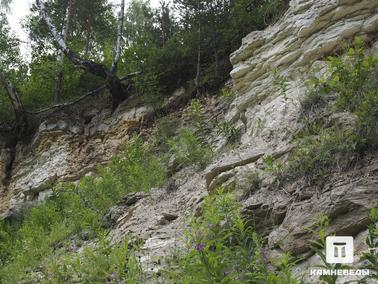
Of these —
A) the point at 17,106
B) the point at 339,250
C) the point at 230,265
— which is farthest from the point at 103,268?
the point at 17,106

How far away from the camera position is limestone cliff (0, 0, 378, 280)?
4.06m

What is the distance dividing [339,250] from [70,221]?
22.6ft

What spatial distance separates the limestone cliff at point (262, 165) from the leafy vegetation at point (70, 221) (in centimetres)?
70

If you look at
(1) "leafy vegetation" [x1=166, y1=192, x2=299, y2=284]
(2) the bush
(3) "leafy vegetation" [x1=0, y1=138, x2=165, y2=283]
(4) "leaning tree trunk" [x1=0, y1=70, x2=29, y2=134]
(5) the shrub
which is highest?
(4) "leaning tree trunk" [x1=0, y1=70, x2=29, y2=134]

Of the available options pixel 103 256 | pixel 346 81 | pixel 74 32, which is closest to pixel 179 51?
pixel 346 81

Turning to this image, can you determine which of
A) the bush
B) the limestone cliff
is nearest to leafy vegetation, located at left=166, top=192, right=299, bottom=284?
the limestone cliff

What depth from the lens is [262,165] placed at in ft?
18.9

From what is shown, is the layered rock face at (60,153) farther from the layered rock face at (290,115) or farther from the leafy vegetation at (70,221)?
the layered rock face at (290,115)

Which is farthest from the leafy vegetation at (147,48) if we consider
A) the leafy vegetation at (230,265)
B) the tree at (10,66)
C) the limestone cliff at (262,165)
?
the leafy vegetation at (230,265)

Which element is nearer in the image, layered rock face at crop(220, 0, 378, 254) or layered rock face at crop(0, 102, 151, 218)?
layered rock face at crop(220, 0, 378, 254)

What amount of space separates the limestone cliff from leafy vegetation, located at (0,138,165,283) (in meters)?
0.70

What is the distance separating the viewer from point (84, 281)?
4.80 m

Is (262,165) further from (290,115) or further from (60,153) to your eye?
(60,153)

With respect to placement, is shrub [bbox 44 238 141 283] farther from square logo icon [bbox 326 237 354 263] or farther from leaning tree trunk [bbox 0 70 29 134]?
leaning tree trunk [bbox 0 70 29 134]
